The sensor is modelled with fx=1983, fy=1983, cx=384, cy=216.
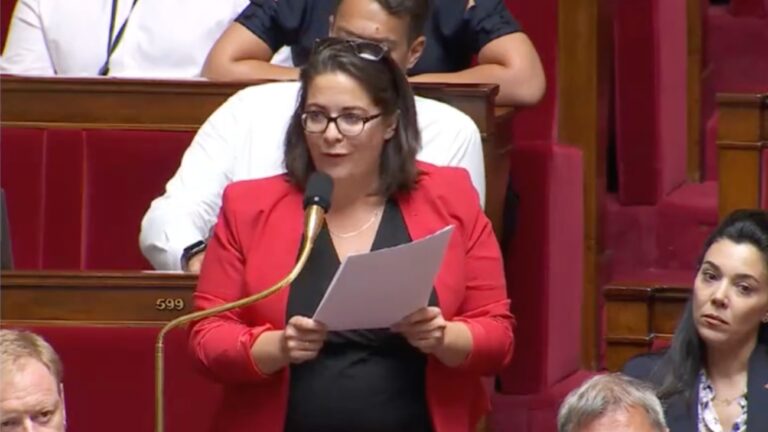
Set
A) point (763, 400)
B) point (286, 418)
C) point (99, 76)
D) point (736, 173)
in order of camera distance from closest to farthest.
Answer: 1. point (286, 418)
2. point (763, 400)
3. point (736, 173)
4. point (99, 76)

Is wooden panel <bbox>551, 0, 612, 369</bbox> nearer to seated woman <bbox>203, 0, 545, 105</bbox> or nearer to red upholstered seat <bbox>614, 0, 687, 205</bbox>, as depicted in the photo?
red upholstered seat <bbox>614, 0, 687, 205</bbox>

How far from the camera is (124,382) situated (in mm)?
2059

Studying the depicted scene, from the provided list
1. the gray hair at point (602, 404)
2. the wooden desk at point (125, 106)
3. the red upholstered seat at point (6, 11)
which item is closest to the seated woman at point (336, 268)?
the gray hair at point (602, 404)

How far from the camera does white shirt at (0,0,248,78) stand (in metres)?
2.71

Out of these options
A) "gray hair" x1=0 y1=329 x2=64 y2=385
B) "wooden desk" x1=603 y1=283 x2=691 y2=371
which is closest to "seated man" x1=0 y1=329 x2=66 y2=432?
"gray hair" x1=0 y1=329 x2=64 y2=385

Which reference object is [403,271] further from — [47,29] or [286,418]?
[47,29]

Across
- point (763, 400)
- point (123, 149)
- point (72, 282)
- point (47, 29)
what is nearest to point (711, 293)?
point (763, 400)

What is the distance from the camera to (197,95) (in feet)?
8.06

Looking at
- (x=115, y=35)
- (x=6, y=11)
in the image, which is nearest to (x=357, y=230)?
(x=115, y=35)

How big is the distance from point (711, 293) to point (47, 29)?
114cm

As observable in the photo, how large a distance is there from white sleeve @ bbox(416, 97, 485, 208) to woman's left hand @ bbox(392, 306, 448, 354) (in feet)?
1.42

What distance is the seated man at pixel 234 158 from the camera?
2.14m

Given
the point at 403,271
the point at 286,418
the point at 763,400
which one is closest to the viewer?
the point at 403,271

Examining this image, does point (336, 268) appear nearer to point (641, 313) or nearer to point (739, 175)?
point (641, 313)
